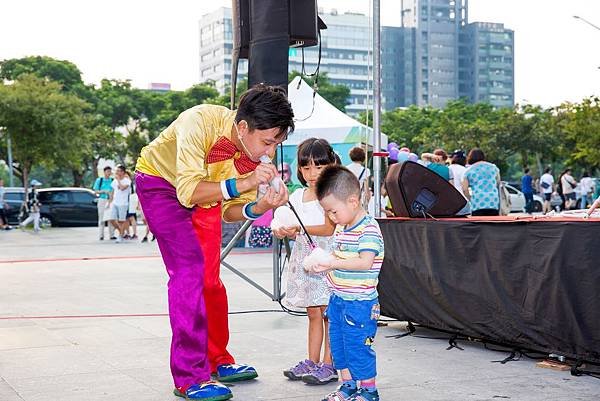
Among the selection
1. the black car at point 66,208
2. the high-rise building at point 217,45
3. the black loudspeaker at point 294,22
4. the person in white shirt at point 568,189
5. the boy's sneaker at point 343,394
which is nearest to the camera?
the boy's sneaker at point 343,394

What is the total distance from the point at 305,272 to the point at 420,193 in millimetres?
1711

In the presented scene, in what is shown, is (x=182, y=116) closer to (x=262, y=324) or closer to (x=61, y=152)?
(x=262, y=324)

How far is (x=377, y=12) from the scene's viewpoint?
24.3ft

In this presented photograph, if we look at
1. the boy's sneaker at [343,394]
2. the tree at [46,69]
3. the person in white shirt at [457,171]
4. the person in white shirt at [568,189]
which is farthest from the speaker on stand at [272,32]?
the tree at [46,69]

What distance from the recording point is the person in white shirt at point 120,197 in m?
18.8

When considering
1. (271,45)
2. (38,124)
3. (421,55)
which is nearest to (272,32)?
(271,45)

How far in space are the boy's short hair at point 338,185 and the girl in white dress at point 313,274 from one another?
66cm

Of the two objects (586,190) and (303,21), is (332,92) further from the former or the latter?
(303,21)

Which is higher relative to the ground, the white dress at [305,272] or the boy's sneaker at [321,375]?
the white dress at [305,272]

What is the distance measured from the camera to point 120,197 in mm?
19062

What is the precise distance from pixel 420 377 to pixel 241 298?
405 cm

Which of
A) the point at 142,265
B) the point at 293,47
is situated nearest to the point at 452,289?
the point at 293,47

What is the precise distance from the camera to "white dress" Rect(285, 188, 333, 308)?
496cm

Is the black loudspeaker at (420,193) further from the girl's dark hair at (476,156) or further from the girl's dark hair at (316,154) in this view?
the girl's dark hair at (476,156)
